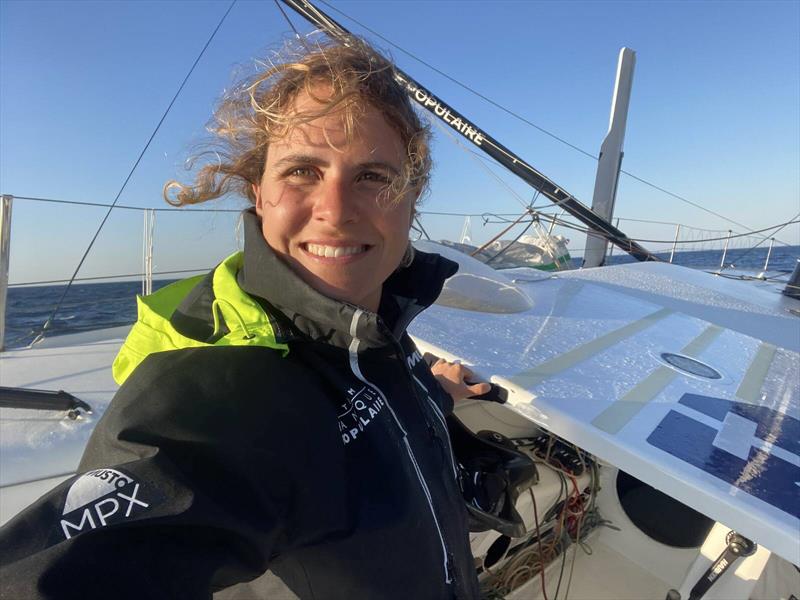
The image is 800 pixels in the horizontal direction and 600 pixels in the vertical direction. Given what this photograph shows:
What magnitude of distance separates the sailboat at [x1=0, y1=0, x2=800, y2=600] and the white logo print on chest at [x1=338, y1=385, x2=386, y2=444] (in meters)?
0.71

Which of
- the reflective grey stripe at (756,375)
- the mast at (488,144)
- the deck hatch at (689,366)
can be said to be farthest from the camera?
the mast at (488,144)

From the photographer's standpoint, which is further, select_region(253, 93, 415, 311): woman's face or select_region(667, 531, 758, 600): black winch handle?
select_region(667, 531, 758, 600): black winch handle

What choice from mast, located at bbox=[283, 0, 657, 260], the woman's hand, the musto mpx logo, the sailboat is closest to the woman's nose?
the sailboat

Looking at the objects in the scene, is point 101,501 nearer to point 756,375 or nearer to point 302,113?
point 302,113

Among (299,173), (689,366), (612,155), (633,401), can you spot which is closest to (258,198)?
(299,173)

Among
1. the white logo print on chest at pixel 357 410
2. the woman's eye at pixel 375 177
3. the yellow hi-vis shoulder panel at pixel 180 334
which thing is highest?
the woman's eye at pixel 375 177

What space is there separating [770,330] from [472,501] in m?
2.97

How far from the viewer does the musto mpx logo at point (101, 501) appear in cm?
59

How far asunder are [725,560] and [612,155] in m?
5.69

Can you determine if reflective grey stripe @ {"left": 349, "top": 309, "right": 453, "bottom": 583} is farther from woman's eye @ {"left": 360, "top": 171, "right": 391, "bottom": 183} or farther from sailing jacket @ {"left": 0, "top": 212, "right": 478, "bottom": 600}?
woman's eye @ {"left": 360, "top": 171, "right": 391, "bottom": 183}

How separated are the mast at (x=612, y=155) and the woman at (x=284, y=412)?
5.61 metres

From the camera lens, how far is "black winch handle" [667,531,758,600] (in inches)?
66.1

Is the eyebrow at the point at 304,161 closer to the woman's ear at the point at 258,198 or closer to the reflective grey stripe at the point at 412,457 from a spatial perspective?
the woman's ear at the point at 258,198

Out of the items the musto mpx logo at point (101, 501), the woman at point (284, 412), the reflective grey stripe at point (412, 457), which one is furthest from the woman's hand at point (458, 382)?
the musto mpx logo at point (101, 501)
